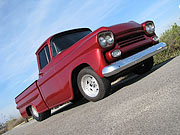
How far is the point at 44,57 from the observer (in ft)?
16.7

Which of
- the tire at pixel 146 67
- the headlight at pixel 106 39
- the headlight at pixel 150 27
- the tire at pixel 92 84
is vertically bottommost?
the tire at pixel 146 67

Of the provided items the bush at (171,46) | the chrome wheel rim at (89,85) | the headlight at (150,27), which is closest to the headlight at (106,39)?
the chrome wheel rim at (89,85)

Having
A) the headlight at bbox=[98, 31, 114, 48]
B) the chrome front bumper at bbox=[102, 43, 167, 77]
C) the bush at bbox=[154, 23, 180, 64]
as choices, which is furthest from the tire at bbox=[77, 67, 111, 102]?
the bush at bbox=[154, 23, 180, 64]

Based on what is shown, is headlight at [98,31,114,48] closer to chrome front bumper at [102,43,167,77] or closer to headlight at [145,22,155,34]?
chrome front bumper at [102,43,167,77]

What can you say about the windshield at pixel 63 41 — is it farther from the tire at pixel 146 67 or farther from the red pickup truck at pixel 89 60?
the tire at pixel 146 67

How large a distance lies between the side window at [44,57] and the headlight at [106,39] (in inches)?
80.1

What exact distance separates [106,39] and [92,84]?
0.93m

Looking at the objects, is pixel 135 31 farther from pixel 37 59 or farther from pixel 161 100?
pixel 37 59

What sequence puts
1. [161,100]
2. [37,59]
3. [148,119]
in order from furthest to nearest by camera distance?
1. [37,59]
2. [161,100]
3. [148,119]

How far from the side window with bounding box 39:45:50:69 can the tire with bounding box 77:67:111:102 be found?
156cm

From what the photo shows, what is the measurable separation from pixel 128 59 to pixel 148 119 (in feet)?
4.77

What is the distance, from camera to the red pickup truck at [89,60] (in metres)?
3.24

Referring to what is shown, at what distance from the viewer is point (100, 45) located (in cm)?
322

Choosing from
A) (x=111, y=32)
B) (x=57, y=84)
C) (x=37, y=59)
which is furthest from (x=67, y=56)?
(x=37, y=59)
